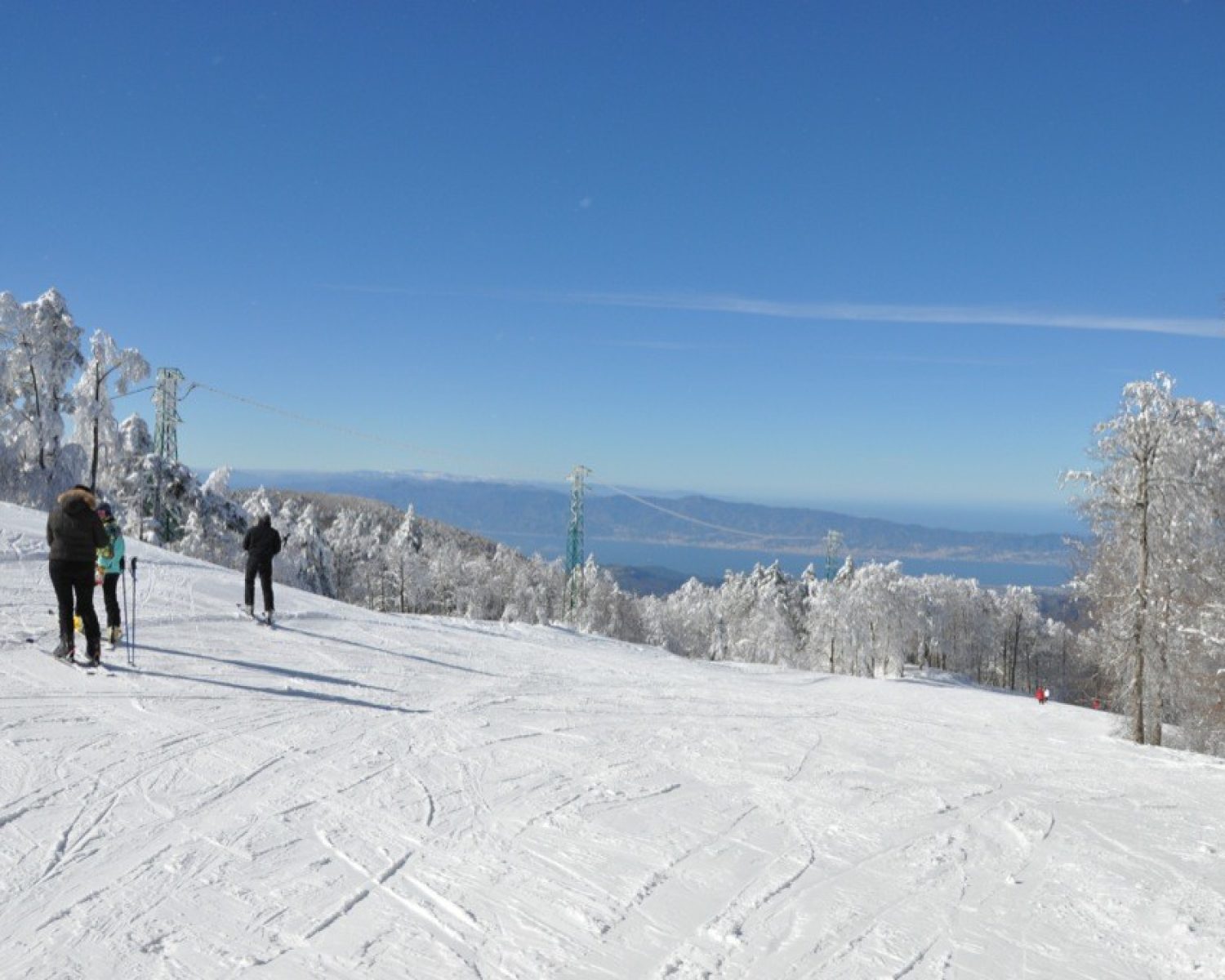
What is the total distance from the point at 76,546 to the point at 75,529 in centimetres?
20

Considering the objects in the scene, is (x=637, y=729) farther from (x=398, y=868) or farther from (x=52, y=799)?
(x=52, y=799)

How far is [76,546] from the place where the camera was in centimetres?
933

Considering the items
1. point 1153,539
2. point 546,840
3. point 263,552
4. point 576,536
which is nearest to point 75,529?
point 263,552

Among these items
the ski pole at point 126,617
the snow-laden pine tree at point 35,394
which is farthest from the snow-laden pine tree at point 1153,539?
the snow-laden pine tree at point 35,394

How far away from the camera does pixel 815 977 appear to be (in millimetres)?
3992

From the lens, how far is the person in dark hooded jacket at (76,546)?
9.23 metres

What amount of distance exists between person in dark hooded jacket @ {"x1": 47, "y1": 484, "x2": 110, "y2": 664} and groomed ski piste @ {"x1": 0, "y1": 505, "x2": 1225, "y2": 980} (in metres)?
0.82

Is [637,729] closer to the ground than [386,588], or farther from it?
farther from it

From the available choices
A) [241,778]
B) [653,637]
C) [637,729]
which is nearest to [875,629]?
[653,637]

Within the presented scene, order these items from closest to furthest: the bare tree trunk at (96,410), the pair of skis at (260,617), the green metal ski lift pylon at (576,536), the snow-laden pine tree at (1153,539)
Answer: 1. the pair of skis at (260,617)
2. the snow-laden pine tree at (1153,539)
3. the bare tree trunk at (96,410)
4. the green metal ski lift pylon at (576,536)

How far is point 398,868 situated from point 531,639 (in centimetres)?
1538

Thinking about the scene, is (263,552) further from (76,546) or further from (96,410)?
(96,410)

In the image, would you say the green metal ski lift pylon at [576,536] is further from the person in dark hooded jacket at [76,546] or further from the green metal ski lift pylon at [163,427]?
the person in dark hooded jacket at [76,546]

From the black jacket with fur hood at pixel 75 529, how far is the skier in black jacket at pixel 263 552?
15.8ft
